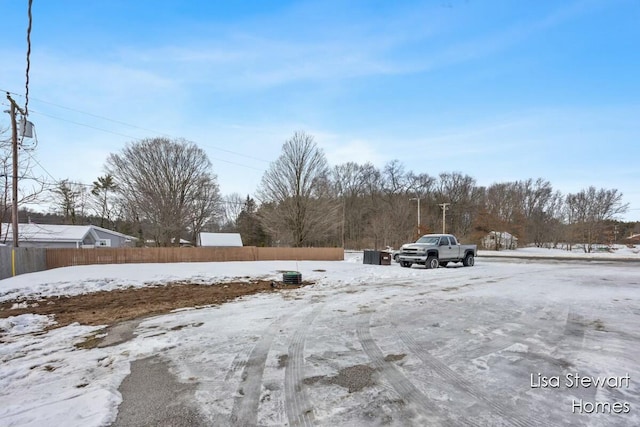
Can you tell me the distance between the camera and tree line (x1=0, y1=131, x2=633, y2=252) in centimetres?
3619

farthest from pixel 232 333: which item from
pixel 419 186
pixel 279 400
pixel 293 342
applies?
pixel 419 186

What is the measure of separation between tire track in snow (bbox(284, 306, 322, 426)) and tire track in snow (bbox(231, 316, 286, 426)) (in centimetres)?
32

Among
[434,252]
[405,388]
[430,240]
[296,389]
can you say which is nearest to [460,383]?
[405,388]

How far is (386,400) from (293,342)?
2.39m

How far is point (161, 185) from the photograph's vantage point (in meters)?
44.0

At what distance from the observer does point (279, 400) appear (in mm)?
3609

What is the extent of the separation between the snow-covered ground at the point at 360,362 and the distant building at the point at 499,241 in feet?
181

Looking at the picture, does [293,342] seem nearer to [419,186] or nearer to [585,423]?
[585,423]

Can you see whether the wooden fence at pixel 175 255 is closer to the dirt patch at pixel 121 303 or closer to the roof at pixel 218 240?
the dirt patch at pixel 121 303

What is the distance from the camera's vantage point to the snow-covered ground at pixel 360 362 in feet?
11.0

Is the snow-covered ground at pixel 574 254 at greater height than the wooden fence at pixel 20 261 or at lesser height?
lesser

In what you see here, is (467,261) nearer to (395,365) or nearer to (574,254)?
(395,365)

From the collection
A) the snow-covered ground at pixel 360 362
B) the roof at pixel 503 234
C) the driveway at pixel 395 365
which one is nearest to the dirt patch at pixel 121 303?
the snow-covered ground at pixel 360 362

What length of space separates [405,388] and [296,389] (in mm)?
1203
